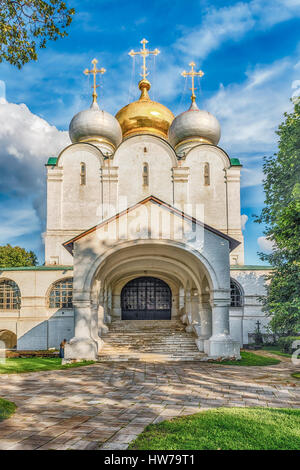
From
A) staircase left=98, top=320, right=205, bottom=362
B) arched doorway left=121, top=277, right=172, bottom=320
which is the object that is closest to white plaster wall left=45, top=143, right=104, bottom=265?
arched doorway left=121, top=277, right=172, bottom=320

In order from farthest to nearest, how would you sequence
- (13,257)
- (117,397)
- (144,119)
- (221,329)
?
(13,257), (144,119), (221,329), (117,397)

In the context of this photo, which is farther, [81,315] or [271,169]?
[271,169]

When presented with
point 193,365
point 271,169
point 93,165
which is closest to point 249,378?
point 193,365

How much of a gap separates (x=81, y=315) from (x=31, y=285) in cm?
816

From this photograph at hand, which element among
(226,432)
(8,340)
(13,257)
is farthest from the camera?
(13,257)

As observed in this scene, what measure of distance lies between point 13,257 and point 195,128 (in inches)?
846

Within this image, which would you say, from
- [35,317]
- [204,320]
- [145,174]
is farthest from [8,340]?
[204,320]

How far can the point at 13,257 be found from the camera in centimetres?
3638

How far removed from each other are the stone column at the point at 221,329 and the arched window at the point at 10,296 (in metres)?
12.1

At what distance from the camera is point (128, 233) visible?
47.2 feet

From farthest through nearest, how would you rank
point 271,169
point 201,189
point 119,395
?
1. point 201,189
2. point 271,169
3. point 119,395

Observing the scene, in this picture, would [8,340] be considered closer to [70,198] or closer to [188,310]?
[70,198]

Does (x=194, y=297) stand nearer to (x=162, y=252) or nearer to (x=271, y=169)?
Answer: (x=162, y=252)

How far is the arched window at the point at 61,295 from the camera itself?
21.4 metres
